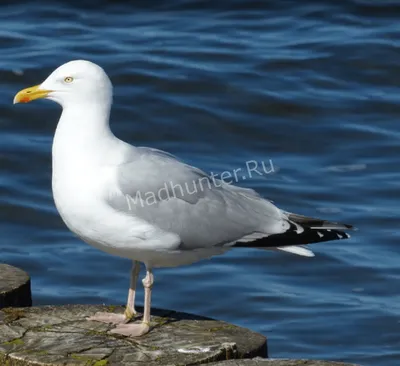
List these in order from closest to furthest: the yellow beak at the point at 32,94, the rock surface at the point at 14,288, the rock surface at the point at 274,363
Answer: the rock surface at the point at 274,363, the yellow beak at the point at 32,94, the rock surface at the point at 14,288

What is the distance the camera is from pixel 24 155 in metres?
11.8

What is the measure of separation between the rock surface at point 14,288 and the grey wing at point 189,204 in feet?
2.81

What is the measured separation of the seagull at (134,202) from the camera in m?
5.59

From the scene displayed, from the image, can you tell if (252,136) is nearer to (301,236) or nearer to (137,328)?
(301,236)

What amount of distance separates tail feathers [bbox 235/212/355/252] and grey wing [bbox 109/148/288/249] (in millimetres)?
48

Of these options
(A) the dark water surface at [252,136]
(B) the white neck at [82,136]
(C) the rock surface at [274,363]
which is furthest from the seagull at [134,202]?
(A) the dark water surface at [252,136]

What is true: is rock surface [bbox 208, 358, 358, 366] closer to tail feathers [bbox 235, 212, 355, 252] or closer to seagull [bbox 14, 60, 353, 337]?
seagull [bbox 14, 60, 353, 337]

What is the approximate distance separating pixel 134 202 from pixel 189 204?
1.40ft

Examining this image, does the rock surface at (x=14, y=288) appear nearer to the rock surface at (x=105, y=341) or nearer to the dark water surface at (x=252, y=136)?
the rock surface at (x=105, y=341)

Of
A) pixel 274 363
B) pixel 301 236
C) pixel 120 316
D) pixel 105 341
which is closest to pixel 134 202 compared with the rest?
pixel 120 316

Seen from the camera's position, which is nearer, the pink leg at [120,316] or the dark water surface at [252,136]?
the pink leg at [120,316]

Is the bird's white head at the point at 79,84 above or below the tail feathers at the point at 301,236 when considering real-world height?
above

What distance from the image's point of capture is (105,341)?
536cm

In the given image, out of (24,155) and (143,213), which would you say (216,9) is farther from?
(143,213)
